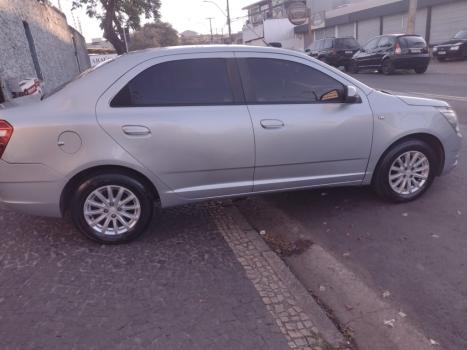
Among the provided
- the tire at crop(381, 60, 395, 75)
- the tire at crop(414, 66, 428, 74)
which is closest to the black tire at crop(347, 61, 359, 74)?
the tire at crop(381, 60, 395, 75)

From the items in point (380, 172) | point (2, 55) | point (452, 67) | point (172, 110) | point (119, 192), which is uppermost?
point (2, 55)

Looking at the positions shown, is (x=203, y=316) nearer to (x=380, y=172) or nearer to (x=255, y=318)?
(x=255, y=318)

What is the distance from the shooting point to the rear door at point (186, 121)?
357 cm

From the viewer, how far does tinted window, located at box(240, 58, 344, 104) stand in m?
3.91

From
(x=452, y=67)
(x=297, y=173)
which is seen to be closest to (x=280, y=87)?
(x=297, y=173)

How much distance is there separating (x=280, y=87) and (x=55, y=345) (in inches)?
110

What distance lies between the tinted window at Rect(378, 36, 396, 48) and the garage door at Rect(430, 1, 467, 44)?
1182 cm

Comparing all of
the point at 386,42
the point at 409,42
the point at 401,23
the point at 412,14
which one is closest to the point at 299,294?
the point at 409,42

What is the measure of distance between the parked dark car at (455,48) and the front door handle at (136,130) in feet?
74.7

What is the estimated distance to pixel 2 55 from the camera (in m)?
8.05

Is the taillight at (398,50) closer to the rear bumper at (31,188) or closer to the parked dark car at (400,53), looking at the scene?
the parked dark car at (400,53)

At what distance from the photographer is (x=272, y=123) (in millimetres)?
3852

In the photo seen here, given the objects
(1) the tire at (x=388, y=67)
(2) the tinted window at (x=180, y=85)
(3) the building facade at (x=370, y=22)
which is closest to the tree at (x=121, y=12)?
(3) the building facade at (x=370, y=22)

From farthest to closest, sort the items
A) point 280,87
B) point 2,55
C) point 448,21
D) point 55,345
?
point 448,21 → point 2,55 → point 280,87 → point 55,345
